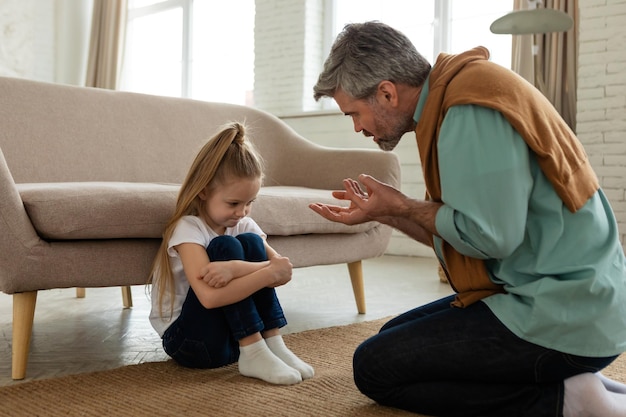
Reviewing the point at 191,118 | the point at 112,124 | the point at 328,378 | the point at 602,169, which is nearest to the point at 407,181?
the point at 602,169

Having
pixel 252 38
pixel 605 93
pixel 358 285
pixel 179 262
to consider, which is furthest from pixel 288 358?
pixel 252 38

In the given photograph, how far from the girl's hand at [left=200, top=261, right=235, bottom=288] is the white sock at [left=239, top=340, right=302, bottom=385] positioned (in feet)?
0.61

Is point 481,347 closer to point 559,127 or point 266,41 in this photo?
point 559,127

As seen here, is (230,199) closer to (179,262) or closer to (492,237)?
(179,262)

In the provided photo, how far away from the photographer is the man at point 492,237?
3.97 ft

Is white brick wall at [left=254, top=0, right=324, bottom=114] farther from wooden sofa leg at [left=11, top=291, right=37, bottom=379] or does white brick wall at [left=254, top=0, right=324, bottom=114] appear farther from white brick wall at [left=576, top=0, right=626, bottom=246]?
wooden sofa leg at [left=11, top=291, right=37, bottom=379]

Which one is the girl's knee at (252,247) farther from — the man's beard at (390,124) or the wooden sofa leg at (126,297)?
the wooden sofa leg at (126,297)

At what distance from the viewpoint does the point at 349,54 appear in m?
1.37

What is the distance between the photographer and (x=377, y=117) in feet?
4.59

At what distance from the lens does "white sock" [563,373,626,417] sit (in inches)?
50.5

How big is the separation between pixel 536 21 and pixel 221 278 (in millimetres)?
2288

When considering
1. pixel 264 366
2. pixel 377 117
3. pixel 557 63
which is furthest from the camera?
pixel 557 63

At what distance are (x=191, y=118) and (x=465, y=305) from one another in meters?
1.91

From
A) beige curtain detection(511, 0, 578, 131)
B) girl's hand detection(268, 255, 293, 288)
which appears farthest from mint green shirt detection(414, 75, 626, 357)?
beige curtain detection(511, 0, 578, 131)
